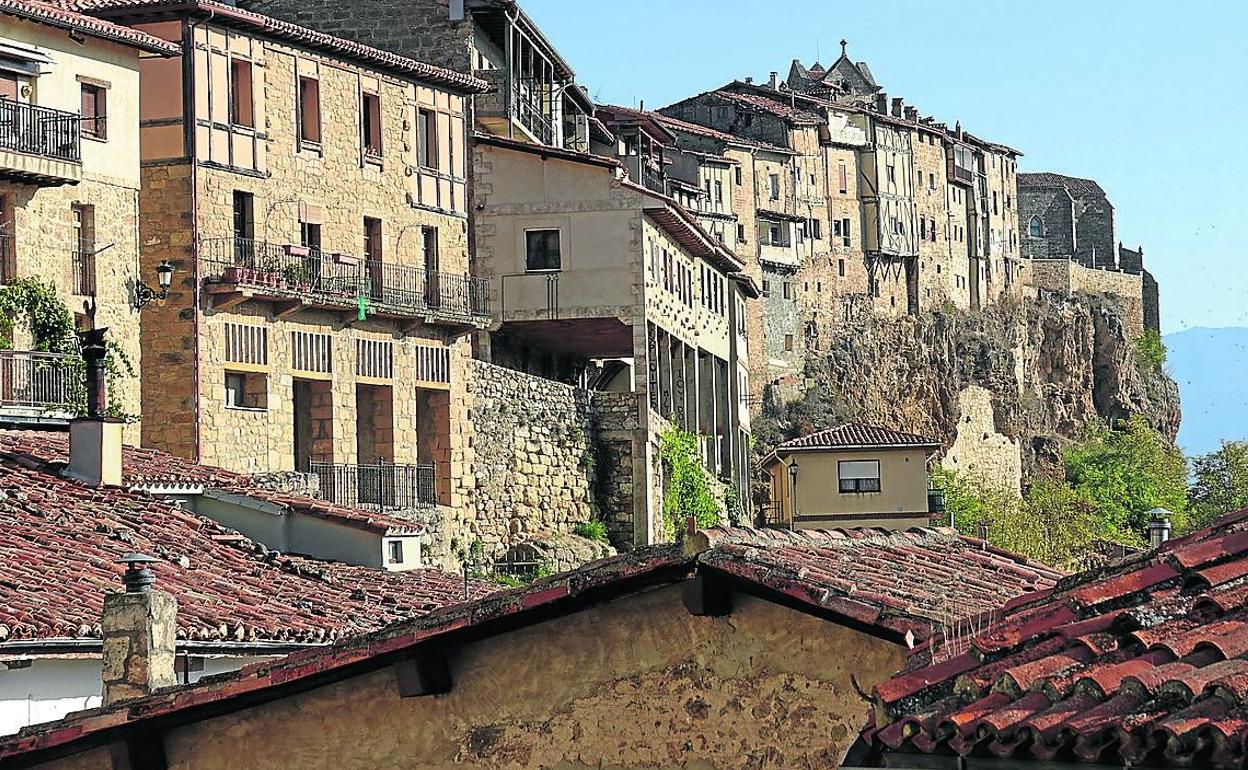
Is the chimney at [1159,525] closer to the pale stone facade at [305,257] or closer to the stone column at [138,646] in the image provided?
the stone column at [138,646]

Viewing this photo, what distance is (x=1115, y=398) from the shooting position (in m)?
128

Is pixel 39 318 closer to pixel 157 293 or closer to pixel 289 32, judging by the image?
pixel 157 293

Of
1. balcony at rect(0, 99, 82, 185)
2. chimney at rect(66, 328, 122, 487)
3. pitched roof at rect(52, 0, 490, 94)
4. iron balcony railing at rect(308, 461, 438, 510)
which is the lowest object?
iron balcony railing at rect(308, 461, 438, 510)

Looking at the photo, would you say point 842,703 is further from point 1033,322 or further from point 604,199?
point 1033,322

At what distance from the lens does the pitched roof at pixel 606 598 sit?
10070 mm

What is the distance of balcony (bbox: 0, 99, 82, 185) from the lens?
3694 cm

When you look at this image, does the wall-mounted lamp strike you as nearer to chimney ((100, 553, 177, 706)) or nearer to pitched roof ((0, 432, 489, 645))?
pitched roof ((0, 432, 489, 645))

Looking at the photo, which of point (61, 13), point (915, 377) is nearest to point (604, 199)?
point (61, 13)

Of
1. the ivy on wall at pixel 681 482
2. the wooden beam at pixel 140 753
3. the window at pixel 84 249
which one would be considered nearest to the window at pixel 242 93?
the window at pixel 84 249

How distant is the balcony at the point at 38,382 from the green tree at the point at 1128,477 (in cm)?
7589


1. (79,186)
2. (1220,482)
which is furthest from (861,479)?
(1220,482)

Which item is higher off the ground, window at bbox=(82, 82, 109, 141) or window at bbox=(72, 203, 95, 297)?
window at bbox=(82, 82, 109, 141)

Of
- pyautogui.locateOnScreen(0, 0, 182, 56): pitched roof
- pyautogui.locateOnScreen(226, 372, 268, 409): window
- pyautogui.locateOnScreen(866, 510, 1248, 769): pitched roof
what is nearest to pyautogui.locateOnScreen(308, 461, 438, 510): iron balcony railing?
pyautogui.locateOnScreen(226, 372, 268, 409): window

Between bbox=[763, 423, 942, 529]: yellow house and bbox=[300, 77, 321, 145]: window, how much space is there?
16756mm
